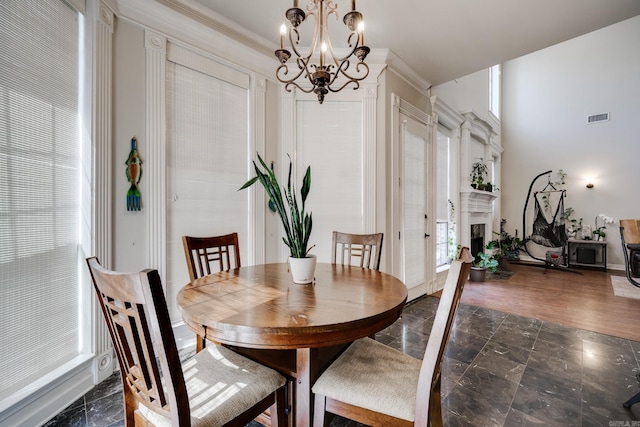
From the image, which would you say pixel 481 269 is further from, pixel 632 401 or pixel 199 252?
pixel 199 252

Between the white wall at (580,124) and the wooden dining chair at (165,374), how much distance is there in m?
7.76

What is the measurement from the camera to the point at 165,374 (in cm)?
80

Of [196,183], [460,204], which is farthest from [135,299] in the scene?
[460,204]

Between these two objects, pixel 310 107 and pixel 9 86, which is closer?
pixel 9 86

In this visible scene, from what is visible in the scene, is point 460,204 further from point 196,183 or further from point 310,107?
point 196,183

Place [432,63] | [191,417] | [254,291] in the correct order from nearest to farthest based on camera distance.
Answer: [191,417]
[254,291]
[432,63]

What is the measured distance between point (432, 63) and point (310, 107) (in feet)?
5.21

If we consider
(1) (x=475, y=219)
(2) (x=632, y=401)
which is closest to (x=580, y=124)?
(1) (x=475, y=219)

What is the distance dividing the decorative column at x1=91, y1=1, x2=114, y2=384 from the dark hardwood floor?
3.83 metres

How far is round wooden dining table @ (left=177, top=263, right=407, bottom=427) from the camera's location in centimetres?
97

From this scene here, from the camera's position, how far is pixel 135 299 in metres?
0.77

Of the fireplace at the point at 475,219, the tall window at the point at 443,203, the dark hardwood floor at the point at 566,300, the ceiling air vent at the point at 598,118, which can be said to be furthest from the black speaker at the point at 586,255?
the tall window at the point at 443,203

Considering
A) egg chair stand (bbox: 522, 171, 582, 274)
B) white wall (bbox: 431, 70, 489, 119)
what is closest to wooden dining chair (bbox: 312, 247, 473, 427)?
white wall (bbox: 431, 70, 489, 119)

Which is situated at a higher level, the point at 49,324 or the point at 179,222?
the point at 179,222
